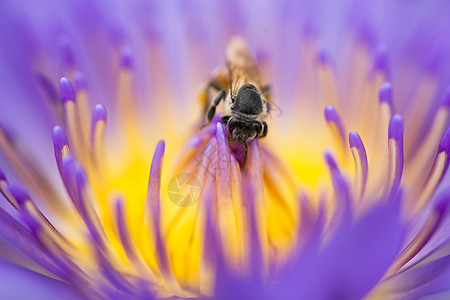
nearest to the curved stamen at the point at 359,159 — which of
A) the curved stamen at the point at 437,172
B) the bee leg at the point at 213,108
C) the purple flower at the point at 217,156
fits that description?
the purple flower at the point at 217,156

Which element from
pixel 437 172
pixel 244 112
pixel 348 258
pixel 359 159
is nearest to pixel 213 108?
pixel 244 112

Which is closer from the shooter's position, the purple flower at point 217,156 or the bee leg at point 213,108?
the purple flower at point 217,156

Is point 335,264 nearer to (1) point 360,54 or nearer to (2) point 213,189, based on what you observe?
(2) point 213,189

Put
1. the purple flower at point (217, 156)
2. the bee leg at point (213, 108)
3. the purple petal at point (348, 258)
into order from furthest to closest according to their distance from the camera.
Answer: the bee leg at point (213, 108), the purple flower at point (217, 156), the purple petal at point (348, 258)

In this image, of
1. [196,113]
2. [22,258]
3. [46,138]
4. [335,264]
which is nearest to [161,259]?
[22,258]

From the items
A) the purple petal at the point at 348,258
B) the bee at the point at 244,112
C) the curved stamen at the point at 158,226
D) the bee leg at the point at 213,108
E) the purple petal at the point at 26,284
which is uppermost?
the bee leg at the point at 213,108

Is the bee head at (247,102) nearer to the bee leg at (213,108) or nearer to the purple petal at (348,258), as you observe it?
the bee leg at (213,108)

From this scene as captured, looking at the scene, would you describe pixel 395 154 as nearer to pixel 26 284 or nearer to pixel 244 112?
pixel 244 112

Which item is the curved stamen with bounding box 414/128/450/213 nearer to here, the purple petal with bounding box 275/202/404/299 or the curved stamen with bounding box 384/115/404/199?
the curved stamen with bounding box 384/115/404/199
